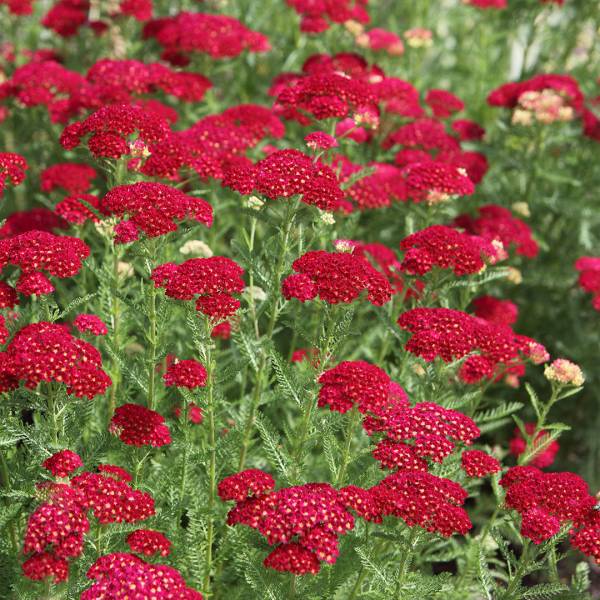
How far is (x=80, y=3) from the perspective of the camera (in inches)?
266

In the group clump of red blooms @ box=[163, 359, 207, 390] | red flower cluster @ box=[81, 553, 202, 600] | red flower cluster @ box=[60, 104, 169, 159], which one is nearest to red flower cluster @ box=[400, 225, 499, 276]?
clump of red blooms @ box=[163, 359, 207, 390]

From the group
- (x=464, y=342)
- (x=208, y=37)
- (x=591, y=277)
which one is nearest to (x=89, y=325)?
(x=464, y=342)

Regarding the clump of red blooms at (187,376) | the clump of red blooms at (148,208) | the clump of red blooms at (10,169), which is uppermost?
the clump of red blooms at (148,208)

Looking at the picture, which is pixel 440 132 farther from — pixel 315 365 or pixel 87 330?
pixel 87 330

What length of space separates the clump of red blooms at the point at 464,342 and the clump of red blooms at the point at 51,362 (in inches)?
48.0

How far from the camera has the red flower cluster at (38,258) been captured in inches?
125

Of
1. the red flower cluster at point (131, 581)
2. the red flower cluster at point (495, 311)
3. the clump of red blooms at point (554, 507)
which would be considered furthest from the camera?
the red flower cluster at point (495, 311)

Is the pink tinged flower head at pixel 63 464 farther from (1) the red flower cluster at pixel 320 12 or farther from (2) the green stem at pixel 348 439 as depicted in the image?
(1) the red flower cluster at pixel 320 12

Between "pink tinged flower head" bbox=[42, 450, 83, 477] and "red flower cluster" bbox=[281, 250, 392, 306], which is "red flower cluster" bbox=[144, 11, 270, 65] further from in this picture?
"pink tinged flower head" bbox=[42, 450, 83, 477]

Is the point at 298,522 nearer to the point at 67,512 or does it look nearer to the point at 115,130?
the point at 67,512

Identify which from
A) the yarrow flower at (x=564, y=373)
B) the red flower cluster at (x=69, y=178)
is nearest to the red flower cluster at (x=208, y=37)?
the red flower cluster at (x=69, y=178)

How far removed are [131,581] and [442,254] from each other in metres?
1.99

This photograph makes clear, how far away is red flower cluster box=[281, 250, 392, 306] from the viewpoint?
3.23 meters

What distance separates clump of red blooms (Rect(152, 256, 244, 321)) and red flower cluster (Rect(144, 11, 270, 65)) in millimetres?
3050
